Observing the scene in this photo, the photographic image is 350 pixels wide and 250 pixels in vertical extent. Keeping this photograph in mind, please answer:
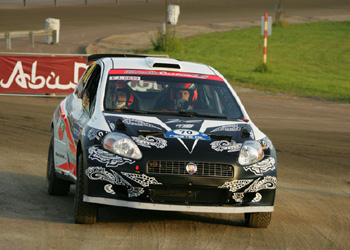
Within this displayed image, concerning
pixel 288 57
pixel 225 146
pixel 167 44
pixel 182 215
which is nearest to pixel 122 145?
pixel 225 146

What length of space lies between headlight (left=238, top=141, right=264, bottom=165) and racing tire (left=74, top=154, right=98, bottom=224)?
1.47 meters

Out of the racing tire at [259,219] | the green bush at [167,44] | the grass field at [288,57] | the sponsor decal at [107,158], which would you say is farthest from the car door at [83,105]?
the green bush at [167,44]

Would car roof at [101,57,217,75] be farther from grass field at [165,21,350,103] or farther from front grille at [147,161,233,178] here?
grass field at [165,21,350,103]

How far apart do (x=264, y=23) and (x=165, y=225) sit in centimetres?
2124

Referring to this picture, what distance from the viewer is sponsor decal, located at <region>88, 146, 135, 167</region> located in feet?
24.0

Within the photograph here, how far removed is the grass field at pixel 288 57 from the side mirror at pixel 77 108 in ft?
52.5

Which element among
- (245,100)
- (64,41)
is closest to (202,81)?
(245,100)

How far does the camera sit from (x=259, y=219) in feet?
26.0

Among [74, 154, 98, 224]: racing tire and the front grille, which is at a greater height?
the front grille

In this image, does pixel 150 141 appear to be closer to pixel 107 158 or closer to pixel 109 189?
pixel 107 158

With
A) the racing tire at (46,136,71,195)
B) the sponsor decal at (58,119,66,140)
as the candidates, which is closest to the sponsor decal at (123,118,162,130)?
the sponsor decal at (58,119,66,140)

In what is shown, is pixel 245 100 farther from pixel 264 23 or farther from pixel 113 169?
pixel 113 169

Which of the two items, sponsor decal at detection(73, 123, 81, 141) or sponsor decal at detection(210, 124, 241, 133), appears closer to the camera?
sponsor decal at detection(210, 124, 241, 133)

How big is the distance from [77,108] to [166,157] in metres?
1.84
